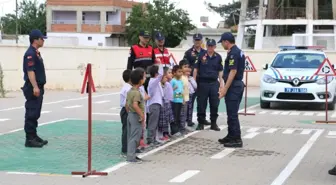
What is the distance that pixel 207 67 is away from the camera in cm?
1406

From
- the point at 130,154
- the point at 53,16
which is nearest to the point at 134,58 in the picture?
the point at 130,154

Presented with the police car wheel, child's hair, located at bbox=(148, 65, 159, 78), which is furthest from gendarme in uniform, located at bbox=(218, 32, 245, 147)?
the police car wheel

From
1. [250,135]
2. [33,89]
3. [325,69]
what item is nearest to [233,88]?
[250,135]

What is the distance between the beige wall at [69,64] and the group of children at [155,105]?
41.1 feet

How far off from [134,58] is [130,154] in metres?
2.84

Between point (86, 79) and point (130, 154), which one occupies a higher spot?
point (86, 79)

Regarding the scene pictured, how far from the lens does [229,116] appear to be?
1202 centimetres

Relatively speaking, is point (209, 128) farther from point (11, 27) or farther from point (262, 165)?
point (11, 27)

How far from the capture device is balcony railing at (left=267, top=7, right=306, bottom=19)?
192 ft

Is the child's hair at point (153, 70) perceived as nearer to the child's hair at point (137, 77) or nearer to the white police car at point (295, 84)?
the child's hair at point (137, 77)

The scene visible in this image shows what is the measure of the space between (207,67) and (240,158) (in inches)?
144

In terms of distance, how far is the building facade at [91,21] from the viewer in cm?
7925

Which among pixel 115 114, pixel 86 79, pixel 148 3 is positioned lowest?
pixel 115 114

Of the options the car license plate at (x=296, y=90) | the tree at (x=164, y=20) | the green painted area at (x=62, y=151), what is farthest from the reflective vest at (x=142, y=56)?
the tree at (x=164, y=20)
